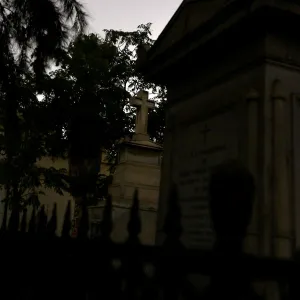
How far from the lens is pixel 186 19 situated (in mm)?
3771

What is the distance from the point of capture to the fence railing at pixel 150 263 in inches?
42.2

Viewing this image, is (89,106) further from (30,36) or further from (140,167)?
(30,36)

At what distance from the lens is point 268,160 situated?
2.84 metres

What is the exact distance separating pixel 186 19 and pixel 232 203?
2911mm

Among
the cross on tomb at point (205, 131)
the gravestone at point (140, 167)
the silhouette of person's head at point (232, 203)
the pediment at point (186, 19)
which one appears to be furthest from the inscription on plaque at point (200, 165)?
the gravestone at point (140, 167)

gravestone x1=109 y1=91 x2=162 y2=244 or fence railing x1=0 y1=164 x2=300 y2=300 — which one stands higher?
gravestone x1=109 y1=91 x2=162 y2=244

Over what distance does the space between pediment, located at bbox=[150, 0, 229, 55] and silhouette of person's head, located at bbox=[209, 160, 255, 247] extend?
2.39m

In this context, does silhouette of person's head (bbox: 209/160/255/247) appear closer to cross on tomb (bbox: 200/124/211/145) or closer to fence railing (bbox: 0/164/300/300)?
fence railing (bbox: 0/164/300/300)

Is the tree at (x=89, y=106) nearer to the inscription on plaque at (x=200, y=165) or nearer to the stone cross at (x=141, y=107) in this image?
the stone cross at (x=141, y=107)

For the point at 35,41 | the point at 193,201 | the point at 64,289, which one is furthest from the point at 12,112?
the point at 64,289

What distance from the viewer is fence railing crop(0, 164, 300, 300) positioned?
1.07 metres

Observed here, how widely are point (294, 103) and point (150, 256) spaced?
2118mm

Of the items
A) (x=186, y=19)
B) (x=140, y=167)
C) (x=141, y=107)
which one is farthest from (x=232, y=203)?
(x=141, y=107)

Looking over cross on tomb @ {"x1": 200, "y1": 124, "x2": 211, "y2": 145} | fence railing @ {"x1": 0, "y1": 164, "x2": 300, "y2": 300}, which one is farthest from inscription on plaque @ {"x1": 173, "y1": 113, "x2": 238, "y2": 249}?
fence railing @ {"x1": 0, "y1": 164, "x2": 300, "y2": 300}
